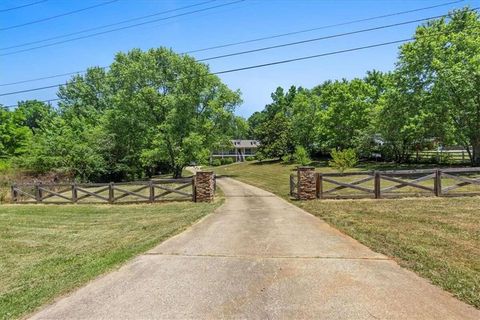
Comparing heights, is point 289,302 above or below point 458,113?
below

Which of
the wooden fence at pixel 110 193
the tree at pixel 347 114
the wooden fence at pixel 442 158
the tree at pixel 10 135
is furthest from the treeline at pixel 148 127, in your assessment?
the wooden fence at pixel 442 158

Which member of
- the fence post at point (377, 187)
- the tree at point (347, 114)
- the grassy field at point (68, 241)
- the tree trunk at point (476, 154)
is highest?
the tree at point (347, 114)

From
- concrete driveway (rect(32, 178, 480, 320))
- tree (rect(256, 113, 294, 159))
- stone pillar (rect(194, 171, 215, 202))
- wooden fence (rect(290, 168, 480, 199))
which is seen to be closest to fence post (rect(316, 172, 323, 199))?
wooden fence (rect(290, 168, 480, 199))

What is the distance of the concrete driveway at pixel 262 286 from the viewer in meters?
4.97

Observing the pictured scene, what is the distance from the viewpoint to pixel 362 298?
208 inches

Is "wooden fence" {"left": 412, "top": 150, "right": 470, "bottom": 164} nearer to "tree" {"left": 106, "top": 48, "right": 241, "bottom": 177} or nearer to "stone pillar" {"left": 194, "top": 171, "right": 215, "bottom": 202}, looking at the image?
"tree" {"left": 106, "top": 48, "right": 241, "bottom": 177}

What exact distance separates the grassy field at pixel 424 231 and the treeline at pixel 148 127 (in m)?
21.2

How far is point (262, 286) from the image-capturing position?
592 centimetres

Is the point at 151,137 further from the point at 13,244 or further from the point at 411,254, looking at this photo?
the point at 411,254

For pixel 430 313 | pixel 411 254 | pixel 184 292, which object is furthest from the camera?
pixel 411 254

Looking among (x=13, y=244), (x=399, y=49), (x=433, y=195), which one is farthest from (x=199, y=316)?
(x=399, y=49)

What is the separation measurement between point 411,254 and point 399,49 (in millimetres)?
30947

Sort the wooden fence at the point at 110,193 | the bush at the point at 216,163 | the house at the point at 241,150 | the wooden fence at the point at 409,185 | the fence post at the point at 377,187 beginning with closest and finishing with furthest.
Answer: the wooden fence at the point at 409,185 → the fence post at the point at 377,187 → the wooden fence at the point at 110,193 → the bush at the point at 216,163 → the house at the point at 241,150

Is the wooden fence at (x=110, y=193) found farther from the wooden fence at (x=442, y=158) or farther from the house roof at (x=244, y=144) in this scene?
the house roof at (x=244, y=144)
